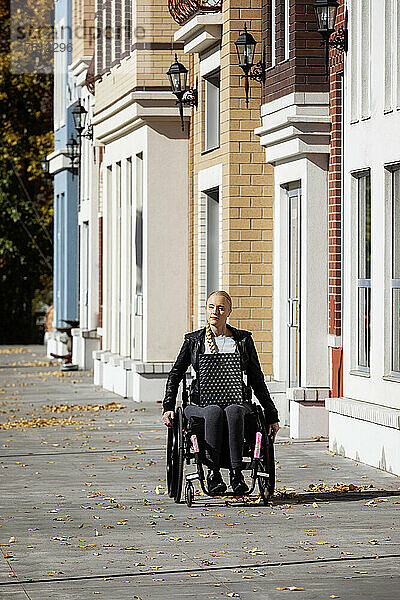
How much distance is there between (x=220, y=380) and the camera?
12.1m

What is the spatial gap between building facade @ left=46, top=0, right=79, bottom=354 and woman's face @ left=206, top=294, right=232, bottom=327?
81.2ft

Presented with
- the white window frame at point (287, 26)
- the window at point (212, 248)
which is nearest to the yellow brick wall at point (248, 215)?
the white window frame at point (287, 26)

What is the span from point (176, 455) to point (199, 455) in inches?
7.9

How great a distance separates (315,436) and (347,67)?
4292mm

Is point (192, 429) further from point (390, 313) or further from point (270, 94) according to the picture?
point (270, 94)

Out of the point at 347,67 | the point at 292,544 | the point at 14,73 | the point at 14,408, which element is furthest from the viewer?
the point at 14,73

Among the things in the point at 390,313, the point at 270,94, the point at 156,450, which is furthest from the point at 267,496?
the point at 270,94

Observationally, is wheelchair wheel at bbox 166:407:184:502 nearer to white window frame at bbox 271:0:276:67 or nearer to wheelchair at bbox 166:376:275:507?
wheelchair at bbox 166:376:275:507

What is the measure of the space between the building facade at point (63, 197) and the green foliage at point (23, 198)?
361 inches

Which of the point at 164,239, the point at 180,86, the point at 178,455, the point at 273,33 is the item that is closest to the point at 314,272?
the point at 273,33

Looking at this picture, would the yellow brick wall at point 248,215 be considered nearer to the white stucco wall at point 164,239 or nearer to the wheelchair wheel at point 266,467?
the white stucco wall at point 164,239

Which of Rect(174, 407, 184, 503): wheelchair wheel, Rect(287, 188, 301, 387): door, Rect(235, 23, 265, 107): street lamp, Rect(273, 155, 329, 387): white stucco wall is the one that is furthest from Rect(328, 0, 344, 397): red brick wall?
Rect(174, 407, 184, 503): wheelchair wheel

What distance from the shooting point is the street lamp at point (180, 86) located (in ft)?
71.7

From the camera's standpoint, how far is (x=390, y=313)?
47.4 ft
